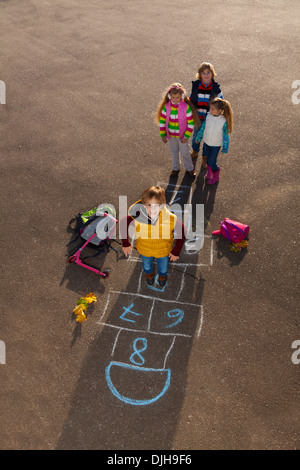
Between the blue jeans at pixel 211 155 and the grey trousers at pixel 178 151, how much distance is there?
13.2 inches

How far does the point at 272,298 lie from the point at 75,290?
306 centimetres

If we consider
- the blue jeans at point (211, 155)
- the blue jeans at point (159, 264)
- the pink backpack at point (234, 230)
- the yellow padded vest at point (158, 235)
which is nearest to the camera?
the yellow padded vest at point (158, 235)

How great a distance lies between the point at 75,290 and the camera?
569cm

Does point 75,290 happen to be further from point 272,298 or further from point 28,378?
point 272,298

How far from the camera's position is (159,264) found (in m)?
5.36

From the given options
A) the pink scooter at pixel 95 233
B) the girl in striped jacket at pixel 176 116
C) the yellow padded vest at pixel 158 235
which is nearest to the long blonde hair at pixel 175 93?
the girl in striped jacket at pixel 176 116

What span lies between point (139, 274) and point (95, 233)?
1.02 metres

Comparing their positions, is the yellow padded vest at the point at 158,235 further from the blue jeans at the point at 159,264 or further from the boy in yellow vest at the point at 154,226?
the blue jeans at the point at 159,264

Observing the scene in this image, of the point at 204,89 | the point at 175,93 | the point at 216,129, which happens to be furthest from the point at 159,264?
the point at 204,89

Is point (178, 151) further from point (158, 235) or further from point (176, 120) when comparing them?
point (158, 235)

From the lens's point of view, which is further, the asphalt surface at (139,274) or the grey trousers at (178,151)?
the grey trousers at (178,151)

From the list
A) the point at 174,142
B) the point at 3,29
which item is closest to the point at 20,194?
the point at 174,142

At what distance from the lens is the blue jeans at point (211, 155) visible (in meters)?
6.52

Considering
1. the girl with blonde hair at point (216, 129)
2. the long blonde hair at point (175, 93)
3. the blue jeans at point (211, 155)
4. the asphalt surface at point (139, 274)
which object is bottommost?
the asphalt surface at point (139, 274)
